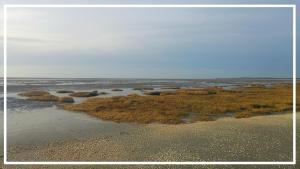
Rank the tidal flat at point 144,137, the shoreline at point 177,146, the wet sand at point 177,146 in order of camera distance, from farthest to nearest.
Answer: the tidal flat at point 144,137 < the shoreline at point 177,146 < the wet sand at point 177,146

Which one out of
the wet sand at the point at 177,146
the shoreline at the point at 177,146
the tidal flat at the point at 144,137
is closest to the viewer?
the wet sand at the point at 177,146

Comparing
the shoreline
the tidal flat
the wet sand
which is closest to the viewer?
the wet sand

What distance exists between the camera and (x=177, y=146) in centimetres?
2075

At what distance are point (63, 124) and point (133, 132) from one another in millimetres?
8137

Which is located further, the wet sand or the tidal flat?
the tidal flat

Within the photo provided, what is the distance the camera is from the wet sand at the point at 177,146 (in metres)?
18.8

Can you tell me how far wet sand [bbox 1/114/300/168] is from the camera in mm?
18766

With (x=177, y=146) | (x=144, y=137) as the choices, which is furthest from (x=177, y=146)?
(x=144, y=137)

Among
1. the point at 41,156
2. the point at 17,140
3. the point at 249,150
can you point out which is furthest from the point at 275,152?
the point at 17,140

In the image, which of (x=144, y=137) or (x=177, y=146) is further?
(x=144, y=137)

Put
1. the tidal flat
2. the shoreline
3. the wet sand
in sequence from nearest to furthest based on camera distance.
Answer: the wet sand
the shoreline
the tidal flat

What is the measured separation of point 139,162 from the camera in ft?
57.4

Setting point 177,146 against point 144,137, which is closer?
point 177,146

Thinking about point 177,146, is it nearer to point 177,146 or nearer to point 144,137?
point 177,146
